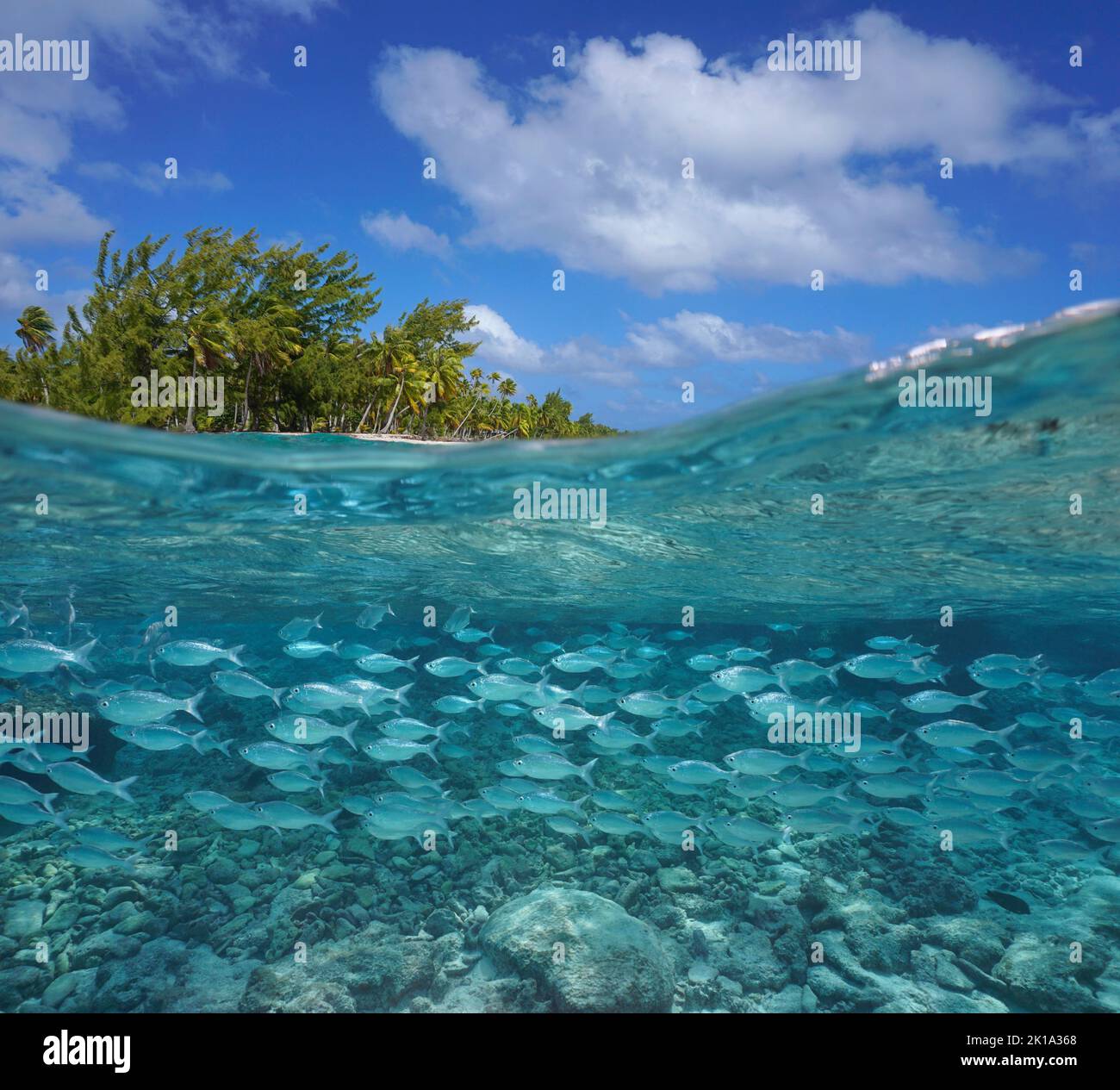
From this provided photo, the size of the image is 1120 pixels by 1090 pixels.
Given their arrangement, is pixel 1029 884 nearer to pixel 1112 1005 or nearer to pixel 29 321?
pixel 1112 1005

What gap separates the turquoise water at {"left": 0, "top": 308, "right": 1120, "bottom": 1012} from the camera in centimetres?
791

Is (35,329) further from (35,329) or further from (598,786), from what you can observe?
(598,786)

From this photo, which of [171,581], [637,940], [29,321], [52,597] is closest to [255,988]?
[637,940]

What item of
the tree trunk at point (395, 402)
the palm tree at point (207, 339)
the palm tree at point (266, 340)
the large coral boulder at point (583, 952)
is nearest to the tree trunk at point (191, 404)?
the palm tree at point (207, 339)

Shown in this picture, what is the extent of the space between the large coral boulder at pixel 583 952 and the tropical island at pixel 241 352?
3423 centimetres

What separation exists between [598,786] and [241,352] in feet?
146

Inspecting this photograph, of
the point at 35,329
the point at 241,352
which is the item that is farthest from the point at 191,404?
the point at 35,329

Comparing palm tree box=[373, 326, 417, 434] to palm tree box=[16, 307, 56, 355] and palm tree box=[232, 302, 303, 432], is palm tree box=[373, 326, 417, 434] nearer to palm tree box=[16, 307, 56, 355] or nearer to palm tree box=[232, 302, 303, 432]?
palm tree box=[232, 302, 303, 432]

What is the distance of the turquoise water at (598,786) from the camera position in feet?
25.9

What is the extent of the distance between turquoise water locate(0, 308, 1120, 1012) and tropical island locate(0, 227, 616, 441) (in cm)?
2900

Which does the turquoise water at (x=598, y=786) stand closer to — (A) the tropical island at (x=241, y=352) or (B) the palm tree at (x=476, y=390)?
(A) the tropical island at (x=241, y=352)

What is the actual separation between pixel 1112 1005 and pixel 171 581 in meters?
17.2

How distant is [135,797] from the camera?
520 inches

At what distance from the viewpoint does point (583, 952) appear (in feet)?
25.7
